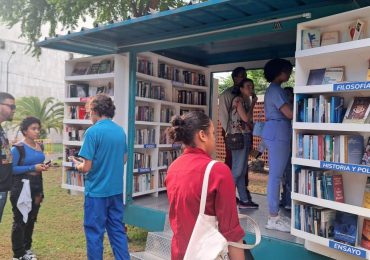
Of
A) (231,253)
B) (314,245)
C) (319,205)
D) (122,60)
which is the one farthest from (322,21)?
(122,60)

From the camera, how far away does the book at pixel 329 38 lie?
10.3 feet

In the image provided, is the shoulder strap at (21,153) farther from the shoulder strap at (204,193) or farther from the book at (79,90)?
the shoulder strap at (204,193)

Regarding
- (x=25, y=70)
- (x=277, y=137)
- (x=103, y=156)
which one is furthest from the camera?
(x=25, y=70)

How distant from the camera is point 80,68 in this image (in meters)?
5.84

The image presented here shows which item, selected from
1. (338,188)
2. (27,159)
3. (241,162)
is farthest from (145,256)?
(338,188)

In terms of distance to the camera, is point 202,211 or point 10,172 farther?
point 10,172

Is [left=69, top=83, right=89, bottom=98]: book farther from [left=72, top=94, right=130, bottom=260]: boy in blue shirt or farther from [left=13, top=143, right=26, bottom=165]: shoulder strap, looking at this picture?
[left=72, top=94, right=130, bottom=260]: boy in blue shirt

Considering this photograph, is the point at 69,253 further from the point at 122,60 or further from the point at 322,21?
the point at 322,21

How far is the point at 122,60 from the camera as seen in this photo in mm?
5156

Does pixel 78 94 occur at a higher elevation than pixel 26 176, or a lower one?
higher

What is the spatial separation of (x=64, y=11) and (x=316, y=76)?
7.26 m

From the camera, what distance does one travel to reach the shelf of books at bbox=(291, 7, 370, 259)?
289 centimetres

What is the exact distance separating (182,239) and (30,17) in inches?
380

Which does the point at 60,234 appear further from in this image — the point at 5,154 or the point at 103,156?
the point at 103,156
